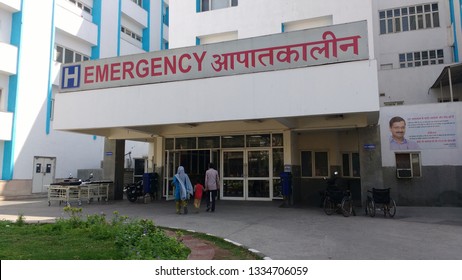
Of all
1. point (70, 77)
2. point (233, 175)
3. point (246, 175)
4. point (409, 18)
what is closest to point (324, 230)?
point (246, 175)

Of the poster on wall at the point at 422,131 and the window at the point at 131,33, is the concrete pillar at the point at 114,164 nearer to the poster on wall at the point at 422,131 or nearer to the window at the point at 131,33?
the poster on wall at the point at 422,131

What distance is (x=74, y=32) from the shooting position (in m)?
24.4

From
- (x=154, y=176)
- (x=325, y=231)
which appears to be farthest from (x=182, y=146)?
(x=325, y=231)

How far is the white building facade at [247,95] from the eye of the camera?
10453 millimetres

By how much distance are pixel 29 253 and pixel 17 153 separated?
54.5ft

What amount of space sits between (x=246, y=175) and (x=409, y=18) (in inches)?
609

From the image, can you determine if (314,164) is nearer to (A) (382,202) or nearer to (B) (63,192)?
(A) (382,202)

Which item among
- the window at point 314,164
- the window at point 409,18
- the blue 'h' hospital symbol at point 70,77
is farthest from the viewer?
the window at point 409,18

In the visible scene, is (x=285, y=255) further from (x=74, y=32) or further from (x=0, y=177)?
(x=74, y=32)

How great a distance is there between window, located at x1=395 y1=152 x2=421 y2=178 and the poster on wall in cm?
31

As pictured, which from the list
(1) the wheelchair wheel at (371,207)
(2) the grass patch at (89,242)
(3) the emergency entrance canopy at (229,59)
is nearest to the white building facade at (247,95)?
(3) the emergency entrance canopy at (229,59)

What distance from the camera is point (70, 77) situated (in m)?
13.2

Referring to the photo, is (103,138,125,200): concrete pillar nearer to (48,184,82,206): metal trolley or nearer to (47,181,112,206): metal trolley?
(47,181,112,206): metal trolley

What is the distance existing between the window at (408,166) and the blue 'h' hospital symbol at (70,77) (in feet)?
41.1
